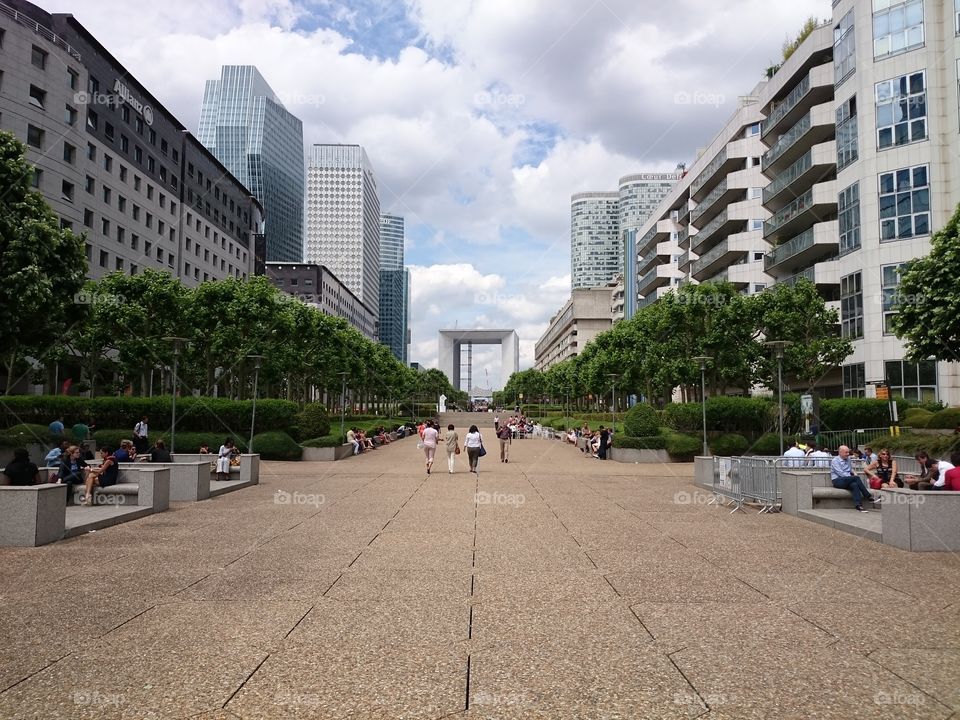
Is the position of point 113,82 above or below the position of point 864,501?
above

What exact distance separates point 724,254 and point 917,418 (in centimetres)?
3609

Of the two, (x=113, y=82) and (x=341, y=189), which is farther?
(x=341, y=189)

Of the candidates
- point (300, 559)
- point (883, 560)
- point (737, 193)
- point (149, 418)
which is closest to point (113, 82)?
point (149, 418)

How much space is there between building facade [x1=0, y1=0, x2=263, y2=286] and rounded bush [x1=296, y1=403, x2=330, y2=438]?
18545 millimetres

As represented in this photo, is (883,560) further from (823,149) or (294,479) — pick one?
(823,149)

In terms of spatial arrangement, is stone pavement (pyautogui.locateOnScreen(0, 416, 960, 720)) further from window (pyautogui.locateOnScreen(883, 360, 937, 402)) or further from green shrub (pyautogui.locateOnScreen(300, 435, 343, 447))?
window (pyautogui.locateOnScreen(883, 360, 937, 402))

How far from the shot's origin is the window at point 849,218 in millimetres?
44688

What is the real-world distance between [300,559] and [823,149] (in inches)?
1960

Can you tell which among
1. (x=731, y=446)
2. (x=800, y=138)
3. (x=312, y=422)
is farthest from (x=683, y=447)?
(x=800, y=138)

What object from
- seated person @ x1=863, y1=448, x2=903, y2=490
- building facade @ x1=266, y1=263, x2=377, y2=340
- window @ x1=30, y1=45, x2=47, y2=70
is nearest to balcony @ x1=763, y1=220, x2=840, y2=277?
seated person @ x1=863, y1=448, x2=903, y2=490

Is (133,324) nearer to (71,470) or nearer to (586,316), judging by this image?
(71,470)

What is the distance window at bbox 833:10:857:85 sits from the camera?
45375 millimetres

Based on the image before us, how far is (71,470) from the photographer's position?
14930 mm

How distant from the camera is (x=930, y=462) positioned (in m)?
18.2
